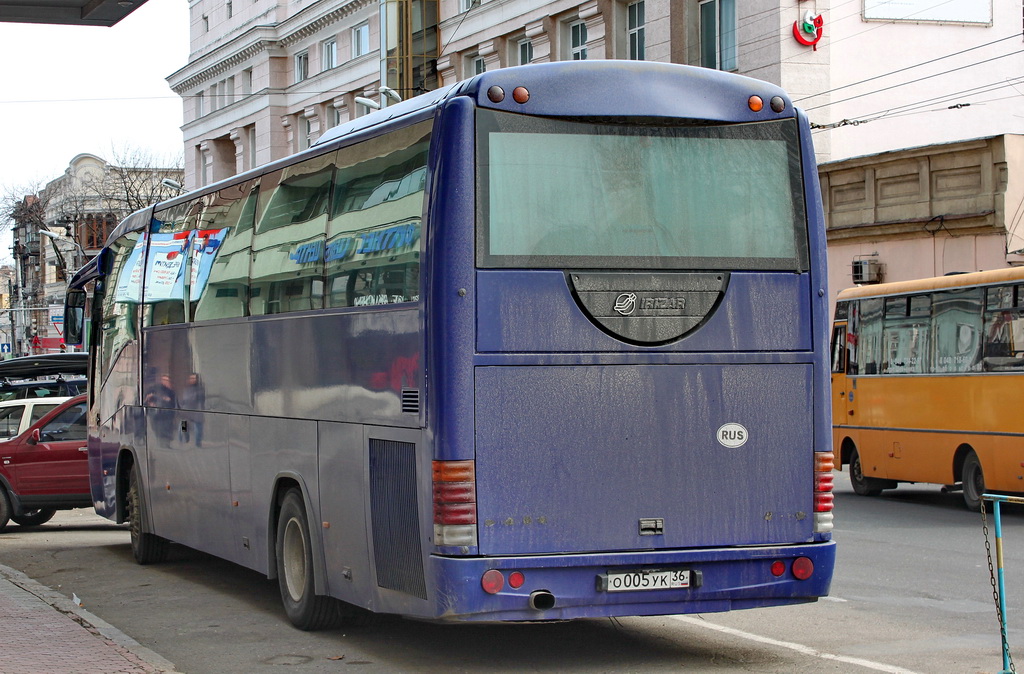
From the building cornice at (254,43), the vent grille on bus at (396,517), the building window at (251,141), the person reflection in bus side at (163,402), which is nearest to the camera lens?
the vent grille on bus at (396,517)

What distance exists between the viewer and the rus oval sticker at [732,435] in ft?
28.0

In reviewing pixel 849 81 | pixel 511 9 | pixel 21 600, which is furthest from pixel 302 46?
pixel 21 600

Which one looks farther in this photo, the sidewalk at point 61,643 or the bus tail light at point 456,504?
the sidewalk at point 61,643

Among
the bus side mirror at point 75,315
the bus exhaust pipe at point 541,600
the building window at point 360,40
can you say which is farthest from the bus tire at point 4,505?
the building window at point 360,40

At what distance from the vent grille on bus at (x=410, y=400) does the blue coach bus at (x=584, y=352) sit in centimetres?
2

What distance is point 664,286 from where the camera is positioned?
332 inches

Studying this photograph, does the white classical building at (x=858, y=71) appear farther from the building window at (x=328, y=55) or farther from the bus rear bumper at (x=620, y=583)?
the bus rear bumper at (x=620, y=583)

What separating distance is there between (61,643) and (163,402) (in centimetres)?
448

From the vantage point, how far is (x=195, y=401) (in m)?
12.6

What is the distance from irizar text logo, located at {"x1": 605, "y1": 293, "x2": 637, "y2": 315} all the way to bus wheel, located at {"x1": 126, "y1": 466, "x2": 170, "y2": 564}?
297 inches

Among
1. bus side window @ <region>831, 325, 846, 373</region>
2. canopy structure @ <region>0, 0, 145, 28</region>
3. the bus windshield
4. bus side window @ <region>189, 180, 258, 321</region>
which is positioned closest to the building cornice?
bus side window @ <region>831, 325, 846, 373</region>

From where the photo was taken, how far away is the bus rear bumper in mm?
8039

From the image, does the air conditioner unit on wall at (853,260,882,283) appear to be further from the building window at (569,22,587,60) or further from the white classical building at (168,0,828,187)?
the building window at (569,22,587,60)

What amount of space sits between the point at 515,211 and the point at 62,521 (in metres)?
14.5
